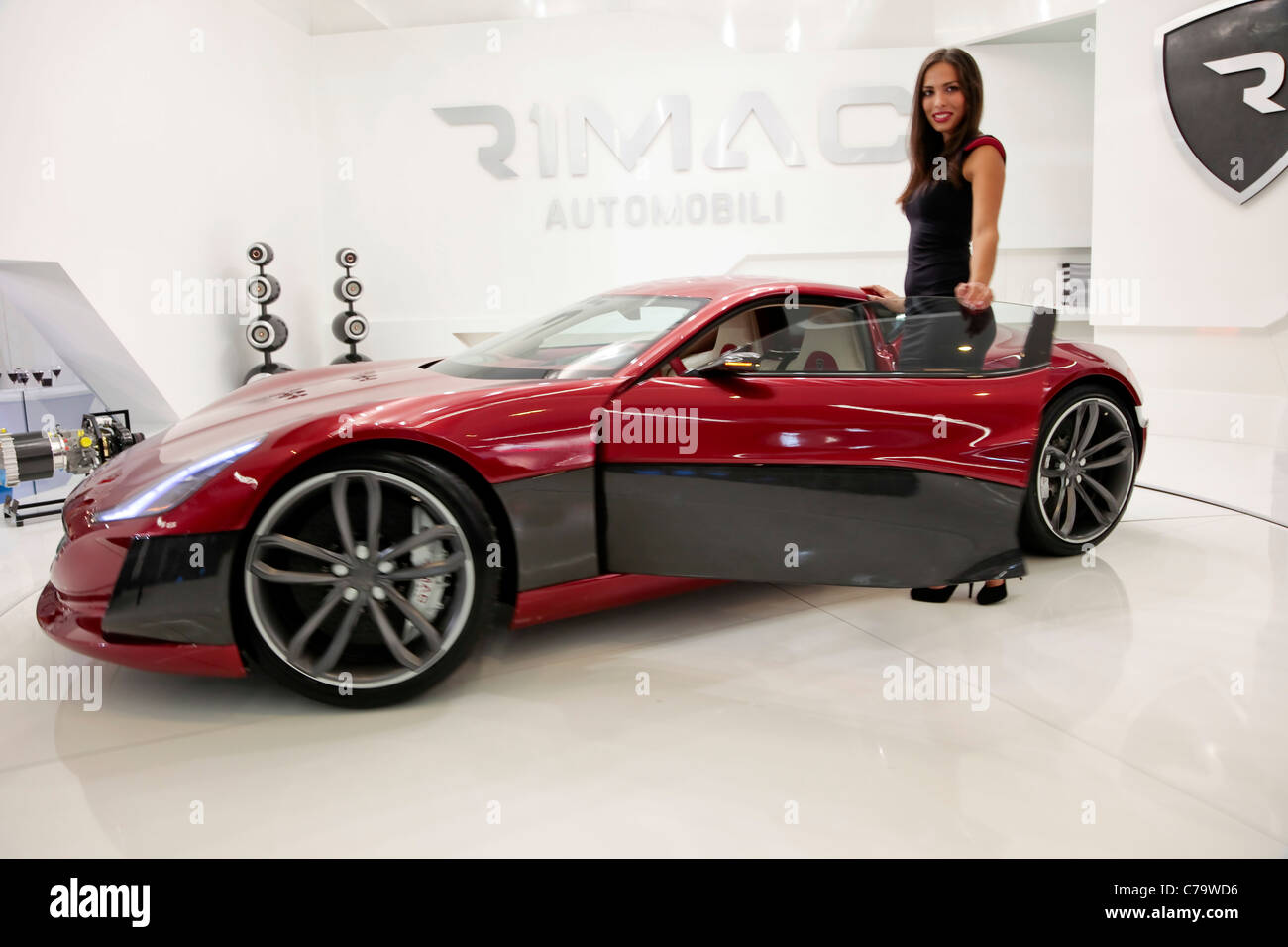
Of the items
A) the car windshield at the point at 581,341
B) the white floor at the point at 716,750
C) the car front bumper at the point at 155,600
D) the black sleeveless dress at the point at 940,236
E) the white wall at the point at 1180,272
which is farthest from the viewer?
the white wall at the point at 1180,272

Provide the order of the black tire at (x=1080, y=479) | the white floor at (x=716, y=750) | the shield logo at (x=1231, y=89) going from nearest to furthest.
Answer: the white floor at (x=716, y=750) < the black tire at (x=1080, y=479) < the shield logo at (x=1231, y=89)

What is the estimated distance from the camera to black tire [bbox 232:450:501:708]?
6.40ft

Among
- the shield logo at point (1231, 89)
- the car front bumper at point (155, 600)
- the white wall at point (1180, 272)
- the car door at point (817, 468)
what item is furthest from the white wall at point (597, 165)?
the car front bumper at point (155, 600)

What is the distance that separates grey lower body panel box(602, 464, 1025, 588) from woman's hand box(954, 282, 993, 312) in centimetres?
54

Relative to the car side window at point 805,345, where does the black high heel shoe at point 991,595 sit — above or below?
below

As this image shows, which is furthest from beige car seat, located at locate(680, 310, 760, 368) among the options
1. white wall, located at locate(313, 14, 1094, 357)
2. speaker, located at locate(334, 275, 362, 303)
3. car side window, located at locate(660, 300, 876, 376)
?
speaker, located at locate(334, 275, 362, 303)

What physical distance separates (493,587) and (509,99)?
754 cm

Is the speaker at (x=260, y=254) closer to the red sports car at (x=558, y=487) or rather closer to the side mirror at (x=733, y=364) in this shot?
the red sports car at (x=558, y=487)

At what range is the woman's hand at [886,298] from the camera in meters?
2.61

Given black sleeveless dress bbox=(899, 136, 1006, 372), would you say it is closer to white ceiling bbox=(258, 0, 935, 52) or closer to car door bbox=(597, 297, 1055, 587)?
car door bbox=(597, 297, 1055, 587)

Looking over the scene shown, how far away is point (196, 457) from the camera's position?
2.01 metres

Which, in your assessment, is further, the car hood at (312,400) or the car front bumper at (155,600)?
the car hood at (312,400)

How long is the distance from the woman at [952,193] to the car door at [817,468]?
0.28m
